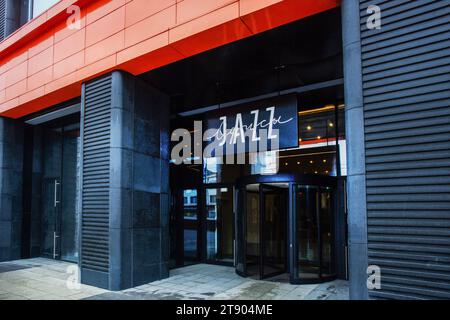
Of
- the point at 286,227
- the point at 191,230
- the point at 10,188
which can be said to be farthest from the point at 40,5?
the point at 286,227

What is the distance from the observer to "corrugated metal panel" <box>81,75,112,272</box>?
7.19 metres

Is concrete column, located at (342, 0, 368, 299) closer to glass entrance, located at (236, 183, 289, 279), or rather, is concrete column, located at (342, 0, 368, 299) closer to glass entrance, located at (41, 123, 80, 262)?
glass entrance, located at (236, 183, 289, 279)

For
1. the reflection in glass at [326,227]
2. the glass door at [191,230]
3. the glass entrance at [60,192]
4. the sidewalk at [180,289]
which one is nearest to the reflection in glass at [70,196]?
the glass entrance at [60,192]

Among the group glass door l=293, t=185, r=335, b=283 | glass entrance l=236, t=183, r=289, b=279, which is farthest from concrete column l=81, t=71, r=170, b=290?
glass door l=293, t=185, r=335, b=283

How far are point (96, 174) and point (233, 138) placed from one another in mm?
3276

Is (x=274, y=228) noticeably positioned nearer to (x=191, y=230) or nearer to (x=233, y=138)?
(x=233, y=138)

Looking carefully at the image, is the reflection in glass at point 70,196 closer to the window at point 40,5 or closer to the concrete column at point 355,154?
the window at point 40,5

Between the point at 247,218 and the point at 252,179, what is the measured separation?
3.58 feet

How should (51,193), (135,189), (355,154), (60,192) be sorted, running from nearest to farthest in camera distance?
(355,154) → (135,189) → (60,192) → (51,193)

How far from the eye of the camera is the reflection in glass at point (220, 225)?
1011 cm

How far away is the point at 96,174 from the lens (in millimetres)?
7496

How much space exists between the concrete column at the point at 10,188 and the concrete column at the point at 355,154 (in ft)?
36.0

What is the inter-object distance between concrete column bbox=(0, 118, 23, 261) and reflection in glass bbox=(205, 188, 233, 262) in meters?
6.56

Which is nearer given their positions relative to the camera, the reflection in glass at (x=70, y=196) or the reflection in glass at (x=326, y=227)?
the reflection in glass at (x=326, y=227)
